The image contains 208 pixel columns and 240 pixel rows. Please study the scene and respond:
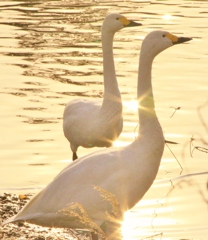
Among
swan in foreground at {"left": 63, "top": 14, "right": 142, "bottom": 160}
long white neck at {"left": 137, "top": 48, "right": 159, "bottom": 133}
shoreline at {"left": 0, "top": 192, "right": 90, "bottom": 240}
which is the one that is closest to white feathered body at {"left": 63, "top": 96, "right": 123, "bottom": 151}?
swan in foreground at {"left": 63, "top": 14, "right": 142, "bottom": 160}

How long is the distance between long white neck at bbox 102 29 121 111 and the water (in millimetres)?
914

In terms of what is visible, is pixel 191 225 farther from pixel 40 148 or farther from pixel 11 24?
pixel 11 24

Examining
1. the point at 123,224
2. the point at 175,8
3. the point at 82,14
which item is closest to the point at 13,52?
the point at 82,14

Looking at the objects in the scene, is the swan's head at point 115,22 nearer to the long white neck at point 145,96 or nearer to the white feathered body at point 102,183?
the long white neck at point 145,96

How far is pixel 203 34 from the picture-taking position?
1831 centimetres

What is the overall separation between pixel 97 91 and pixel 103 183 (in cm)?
670

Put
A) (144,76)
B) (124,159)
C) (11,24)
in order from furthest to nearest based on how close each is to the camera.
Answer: (11,24) < (144,76) < (124,159)

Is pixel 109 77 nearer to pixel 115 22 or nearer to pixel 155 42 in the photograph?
pixel 115 22

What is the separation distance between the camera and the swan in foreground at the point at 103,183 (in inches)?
278

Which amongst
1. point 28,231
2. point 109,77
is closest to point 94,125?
point 109,77

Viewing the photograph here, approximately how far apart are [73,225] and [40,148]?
138 inches

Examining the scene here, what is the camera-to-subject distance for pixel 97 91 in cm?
1373

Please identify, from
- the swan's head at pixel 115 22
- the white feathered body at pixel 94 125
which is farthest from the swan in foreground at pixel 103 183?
the swan's head at pixel 115 22

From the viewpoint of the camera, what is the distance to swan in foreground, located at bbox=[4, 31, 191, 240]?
7059 mm
